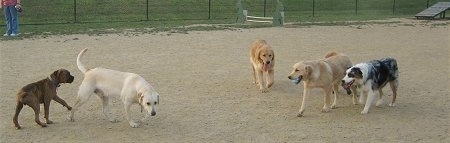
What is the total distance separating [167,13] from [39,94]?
76.7 ft

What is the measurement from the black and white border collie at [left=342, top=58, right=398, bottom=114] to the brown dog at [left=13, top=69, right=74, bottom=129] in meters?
3.77

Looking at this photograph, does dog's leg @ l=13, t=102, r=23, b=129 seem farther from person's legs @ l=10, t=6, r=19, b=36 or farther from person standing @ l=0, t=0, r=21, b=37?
person's legs @ l=10, t=6, r=19, b=36

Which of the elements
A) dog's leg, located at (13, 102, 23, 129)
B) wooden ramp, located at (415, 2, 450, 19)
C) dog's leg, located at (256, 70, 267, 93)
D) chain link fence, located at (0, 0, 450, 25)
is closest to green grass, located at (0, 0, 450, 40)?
chain link fence, located at (0, 0, 450, 25)

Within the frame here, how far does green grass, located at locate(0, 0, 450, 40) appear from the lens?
22.9 metres

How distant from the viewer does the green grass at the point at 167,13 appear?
22859mm

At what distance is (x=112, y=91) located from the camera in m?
7.02

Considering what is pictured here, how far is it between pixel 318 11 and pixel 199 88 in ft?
84.8

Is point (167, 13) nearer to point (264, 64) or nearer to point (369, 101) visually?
point (264, 64)

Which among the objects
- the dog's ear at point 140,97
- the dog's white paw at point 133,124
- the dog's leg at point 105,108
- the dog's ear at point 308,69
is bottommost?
the dog's white paw at point 133,124

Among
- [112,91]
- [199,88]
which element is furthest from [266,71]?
[112,91]

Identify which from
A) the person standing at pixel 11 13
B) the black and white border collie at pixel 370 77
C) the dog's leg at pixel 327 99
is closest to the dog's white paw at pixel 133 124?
the dog's leg at pixel 327 99

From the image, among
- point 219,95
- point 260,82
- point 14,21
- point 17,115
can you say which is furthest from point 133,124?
point 14,21

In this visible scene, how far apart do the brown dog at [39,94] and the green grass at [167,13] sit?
12.0 metres

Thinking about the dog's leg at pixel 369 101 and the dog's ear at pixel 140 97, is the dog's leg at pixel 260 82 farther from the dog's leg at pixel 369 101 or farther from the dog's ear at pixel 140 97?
the dog's ear at pixel 140 97
